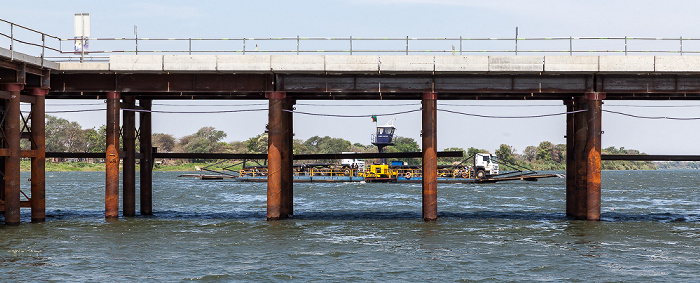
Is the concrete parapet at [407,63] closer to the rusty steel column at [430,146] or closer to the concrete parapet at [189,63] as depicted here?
the rusty steel column at [430,146]

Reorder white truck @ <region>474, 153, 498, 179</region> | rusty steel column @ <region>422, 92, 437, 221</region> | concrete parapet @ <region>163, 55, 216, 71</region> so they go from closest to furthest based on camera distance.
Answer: concrete parapet @ <region>163, 55, 216, 71</region> → rusty steel column @ <region>422, 92, 437, 221</region> → white truck @ <region>474, 153, 498, 179</region>

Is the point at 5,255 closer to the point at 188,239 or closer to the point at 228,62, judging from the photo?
the point at 188,239

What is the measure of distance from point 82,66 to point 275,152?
30.2 ft

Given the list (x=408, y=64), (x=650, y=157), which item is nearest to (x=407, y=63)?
(x=408, y=64)

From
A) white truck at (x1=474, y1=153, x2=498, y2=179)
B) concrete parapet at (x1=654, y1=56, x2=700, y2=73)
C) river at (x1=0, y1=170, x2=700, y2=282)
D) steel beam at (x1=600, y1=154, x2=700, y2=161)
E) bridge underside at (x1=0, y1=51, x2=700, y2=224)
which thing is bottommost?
river at (x1=0, y1=170, x2=700, y2=282)

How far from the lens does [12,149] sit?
30062 mm

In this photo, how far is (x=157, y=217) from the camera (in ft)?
120

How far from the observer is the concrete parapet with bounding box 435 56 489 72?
30.7 metres

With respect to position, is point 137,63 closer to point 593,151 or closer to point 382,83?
point 382,83

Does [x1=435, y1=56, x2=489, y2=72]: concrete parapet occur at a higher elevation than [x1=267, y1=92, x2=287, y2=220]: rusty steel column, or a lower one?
higher

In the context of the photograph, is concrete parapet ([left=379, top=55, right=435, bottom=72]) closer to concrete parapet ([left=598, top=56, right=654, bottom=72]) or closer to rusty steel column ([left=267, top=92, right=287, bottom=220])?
rusty steel column ([left=267, top=92, right=287, bottom=220])

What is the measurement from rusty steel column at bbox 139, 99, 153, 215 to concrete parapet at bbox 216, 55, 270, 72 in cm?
829

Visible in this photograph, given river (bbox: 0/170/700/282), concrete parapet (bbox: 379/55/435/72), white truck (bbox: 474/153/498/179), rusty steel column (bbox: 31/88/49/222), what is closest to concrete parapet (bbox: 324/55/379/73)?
concrete parapet (bbox: 379/55/435/72)

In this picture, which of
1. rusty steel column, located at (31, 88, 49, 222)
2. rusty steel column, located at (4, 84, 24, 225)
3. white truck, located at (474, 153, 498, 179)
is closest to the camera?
rusty steel column, located at (4, 84, 24, 225)
